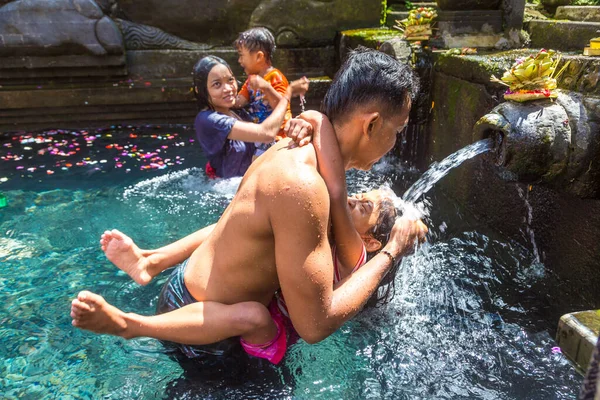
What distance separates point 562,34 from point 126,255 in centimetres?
428

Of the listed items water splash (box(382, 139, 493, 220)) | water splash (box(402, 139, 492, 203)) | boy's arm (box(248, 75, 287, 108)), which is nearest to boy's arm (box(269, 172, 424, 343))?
water splash (box(382, 139, 493, 220))

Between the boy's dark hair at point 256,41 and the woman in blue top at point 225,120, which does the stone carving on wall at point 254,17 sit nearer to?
the boy's dark hair at point 256,41

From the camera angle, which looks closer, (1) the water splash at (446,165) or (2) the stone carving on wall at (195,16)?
(1) the water splash at (446,165)

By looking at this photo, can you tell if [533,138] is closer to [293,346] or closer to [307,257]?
[307,257]

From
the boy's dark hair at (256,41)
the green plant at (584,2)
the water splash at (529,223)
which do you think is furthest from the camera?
the green plant at (584,2)

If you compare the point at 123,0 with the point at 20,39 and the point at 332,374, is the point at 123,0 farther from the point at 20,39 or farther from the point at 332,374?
the point at 332,374

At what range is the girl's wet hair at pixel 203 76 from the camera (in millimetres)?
4379

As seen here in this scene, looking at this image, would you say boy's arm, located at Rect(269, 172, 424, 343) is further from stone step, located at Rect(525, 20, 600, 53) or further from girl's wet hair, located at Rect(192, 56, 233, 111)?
stone step, located at Rect(525, 20, 600, 53)

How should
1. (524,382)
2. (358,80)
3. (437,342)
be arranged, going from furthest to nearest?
(437,342)
(524,382)
(358,80)

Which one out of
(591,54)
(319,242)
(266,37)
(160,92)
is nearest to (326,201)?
(319,242)

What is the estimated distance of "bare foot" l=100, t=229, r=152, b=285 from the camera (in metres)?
2.57

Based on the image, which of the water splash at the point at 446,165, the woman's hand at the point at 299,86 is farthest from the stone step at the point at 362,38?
the water splash at the point at 446,165

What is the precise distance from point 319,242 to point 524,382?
157 cm

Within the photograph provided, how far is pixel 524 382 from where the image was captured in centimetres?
273
